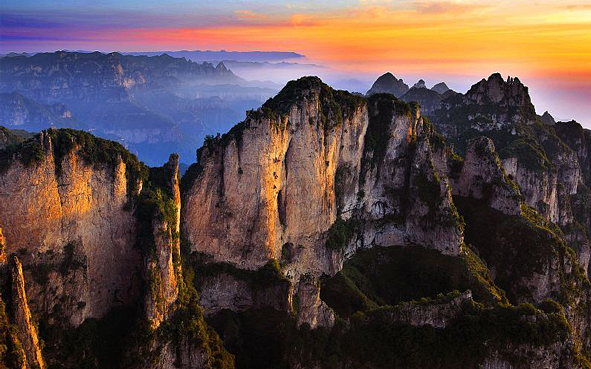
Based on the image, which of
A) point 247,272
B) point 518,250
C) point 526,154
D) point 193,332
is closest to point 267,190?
point 247,272

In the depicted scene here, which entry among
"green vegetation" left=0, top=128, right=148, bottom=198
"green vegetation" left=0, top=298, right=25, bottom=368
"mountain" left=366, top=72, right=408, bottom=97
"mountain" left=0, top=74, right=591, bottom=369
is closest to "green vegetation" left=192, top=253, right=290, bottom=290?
"mountain" left=0, top=74, right=591, bottom=369

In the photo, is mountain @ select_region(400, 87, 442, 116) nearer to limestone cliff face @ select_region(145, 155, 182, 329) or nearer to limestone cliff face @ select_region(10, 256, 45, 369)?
limestone cliff face @ select_region(145, 155, 182, 329)

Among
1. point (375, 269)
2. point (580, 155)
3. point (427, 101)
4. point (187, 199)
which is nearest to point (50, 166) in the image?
point (187, 199)

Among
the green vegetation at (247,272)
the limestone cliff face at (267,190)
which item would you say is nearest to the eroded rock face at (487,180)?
the limestone cliff face at (267,190)

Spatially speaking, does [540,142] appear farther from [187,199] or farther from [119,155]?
[119,155]

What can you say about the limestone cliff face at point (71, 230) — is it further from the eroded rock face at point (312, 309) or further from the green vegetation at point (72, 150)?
the eroded rock face at point (312, 309)

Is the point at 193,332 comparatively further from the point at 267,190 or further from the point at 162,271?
the point at 267,190
